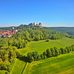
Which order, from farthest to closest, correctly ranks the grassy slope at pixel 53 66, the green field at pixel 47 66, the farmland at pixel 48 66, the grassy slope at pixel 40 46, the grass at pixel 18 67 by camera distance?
1. the grassy slope at pixel 40 46
2. the grass at pixel 18 67
3. the farmland at pixel 48 66
4. the green field at pixel 47 66
5. the grassy slope at pixel 53 66

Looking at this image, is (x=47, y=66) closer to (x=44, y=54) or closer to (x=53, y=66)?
(x=53, y=66)

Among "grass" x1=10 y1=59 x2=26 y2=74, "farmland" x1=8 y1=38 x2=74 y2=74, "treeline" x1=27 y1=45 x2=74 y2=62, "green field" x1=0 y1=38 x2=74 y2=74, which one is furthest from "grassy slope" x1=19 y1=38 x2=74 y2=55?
"farmland" x1=8 y1=38 x2=74 y2=74

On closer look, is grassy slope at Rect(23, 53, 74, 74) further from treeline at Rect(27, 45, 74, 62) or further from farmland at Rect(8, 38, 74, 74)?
treeline at Rect(27, 45, 74, 62)

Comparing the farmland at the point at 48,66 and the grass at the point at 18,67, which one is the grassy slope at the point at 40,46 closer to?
the grass at the point at 18,67

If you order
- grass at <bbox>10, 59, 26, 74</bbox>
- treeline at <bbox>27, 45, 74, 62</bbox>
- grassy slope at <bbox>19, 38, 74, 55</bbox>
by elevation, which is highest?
treeline at <bbox>27, 45, 74, 62</bbox>

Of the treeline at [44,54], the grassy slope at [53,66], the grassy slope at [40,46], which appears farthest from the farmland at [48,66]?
Result: the grassy slope at [40,46]

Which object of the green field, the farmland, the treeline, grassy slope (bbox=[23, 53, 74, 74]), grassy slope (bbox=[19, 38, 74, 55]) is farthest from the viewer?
grassy slope (bbox=[19, 38, 74, 55])

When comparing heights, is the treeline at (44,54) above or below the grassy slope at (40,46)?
above

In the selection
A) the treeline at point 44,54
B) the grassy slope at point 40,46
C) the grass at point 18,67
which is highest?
the treeline at point 44,54

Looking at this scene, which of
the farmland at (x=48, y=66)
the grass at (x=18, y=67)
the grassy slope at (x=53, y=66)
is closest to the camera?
the grassy slope at (x=53, y=66)
